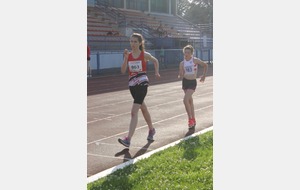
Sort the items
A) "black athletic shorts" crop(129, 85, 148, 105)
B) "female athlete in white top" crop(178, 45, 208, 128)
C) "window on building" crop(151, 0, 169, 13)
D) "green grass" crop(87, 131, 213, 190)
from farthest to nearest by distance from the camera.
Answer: "window on building" crop(151, 0, 169, 13)
"female athlete in white top" crop(178, 45, 208, 128)
"black athletic shorts" crop(129, 85, 148, 105)
"green grass" crop(87, 131, 213, 190)

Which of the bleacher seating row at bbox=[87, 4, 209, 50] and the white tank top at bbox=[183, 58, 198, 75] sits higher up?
the bleacher seating row at bbox=[87, 4, 209, 50]

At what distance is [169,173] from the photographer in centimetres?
514

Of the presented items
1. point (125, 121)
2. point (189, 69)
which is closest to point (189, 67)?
point (189, 69)

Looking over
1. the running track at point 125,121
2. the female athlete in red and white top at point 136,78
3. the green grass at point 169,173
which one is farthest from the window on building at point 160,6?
the green grass at point 169,173

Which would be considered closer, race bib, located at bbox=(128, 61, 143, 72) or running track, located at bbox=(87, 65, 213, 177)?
running track, located at bbox=(87, 65, 213, 177)

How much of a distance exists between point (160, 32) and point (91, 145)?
2794 cm

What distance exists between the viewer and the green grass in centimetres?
471

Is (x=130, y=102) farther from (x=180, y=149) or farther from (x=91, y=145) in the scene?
(x=180, y=149)

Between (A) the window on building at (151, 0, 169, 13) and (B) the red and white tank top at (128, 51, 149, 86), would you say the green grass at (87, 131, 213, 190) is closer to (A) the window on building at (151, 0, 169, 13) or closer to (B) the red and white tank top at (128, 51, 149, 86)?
(B) the red and white tank top at (128, 51, 149, 86)

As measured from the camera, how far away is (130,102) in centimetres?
1282

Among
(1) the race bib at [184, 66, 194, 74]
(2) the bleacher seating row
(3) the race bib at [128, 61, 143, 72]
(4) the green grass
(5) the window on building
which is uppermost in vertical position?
(5) the window on building

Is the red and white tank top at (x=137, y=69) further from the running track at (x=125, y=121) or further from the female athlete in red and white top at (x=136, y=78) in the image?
the running track at (x=125, y=121)

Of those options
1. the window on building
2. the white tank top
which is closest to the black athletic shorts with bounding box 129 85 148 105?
the white tank top
